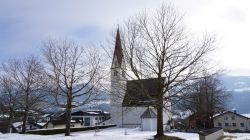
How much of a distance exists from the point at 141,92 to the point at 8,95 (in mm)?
22131

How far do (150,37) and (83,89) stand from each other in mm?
9147

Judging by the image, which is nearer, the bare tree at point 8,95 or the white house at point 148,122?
the bare tree at point 8,95

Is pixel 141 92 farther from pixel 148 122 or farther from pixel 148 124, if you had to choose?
pixel 148 122

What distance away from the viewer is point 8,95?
1522 inches

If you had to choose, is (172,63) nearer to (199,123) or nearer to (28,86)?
(28,86)

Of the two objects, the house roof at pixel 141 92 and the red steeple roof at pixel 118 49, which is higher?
the red steeple roof at pixel 118 49

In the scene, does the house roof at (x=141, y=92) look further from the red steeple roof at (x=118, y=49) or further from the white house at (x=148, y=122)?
the white house at (x=148, y=122)

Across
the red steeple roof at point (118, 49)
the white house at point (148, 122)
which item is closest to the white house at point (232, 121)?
the white house at point (148, 122)

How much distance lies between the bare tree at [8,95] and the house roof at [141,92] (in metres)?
19.1

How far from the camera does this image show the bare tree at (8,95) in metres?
37.8

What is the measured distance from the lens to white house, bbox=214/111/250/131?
81.6 meters

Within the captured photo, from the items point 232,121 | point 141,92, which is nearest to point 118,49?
point 141,92

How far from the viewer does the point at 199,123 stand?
64312 millimetres

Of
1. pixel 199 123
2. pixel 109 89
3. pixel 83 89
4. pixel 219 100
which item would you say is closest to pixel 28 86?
pixel 83 89
